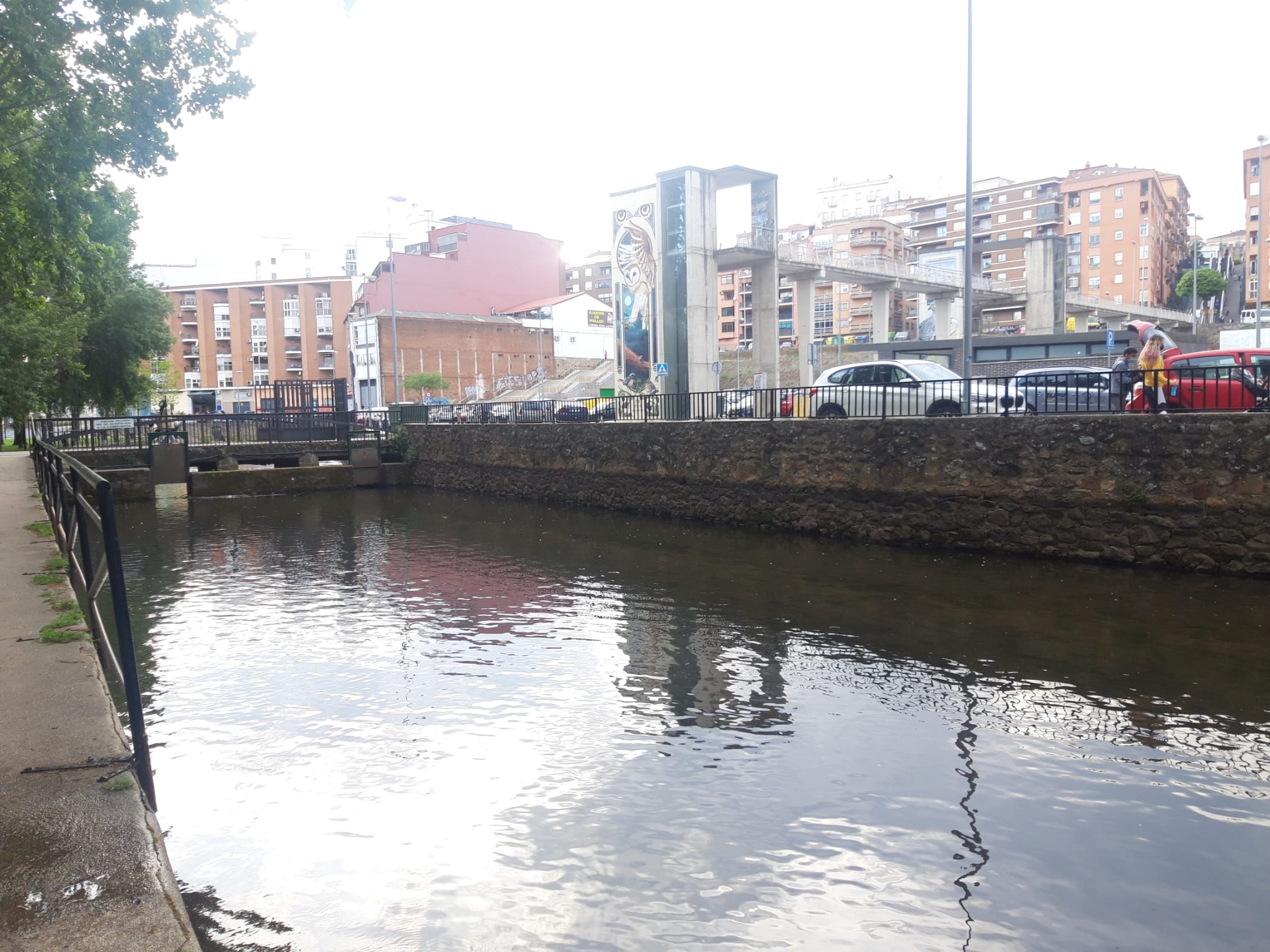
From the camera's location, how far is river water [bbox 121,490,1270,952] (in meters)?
4.00

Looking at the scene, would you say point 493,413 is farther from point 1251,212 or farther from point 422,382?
point 1251,212

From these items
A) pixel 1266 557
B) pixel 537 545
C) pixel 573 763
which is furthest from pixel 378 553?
pixel 1266 557

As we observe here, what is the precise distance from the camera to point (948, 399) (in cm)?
1700

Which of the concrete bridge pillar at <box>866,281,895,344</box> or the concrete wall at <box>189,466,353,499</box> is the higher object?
the concrete bridge pillar at <box>866,281,895,344</box>

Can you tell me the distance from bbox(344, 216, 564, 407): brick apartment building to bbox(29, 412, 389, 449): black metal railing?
34.8 meters

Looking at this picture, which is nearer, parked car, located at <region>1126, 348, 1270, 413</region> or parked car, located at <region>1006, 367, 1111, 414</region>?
parked car, located at <region>1126, 348, 1270, 413</region>

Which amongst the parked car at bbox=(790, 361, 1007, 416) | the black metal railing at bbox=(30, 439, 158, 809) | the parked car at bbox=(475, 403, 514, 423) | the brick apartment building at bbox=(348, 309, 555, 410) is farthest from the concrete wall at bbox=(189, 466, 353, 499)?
the brick apartment building at bbox=(348, 309, 555, 410)

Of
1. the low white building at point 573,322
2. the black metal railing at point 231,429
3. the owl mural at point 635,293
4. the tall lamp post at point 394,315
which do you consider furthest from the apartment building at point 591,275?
the black metal railing at point 231,429

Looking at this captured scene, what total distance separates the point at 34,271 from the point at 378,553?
8234 millimetres

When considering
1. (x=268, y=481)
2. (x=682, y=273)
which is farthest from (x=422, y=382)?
(x=268, y=481)

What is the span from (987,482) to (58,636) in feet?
39.2

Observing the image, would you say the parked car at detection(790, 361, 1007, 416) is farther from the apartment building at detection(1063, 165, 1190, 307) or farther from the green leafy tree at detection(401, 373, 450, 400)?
the apartment building at detection(1063, 165, 1190, 307)

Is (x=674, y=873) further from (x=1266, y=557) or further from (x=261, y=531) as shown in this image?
(x=261, y=531)

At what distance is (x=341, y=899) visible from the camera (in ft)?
13.4
